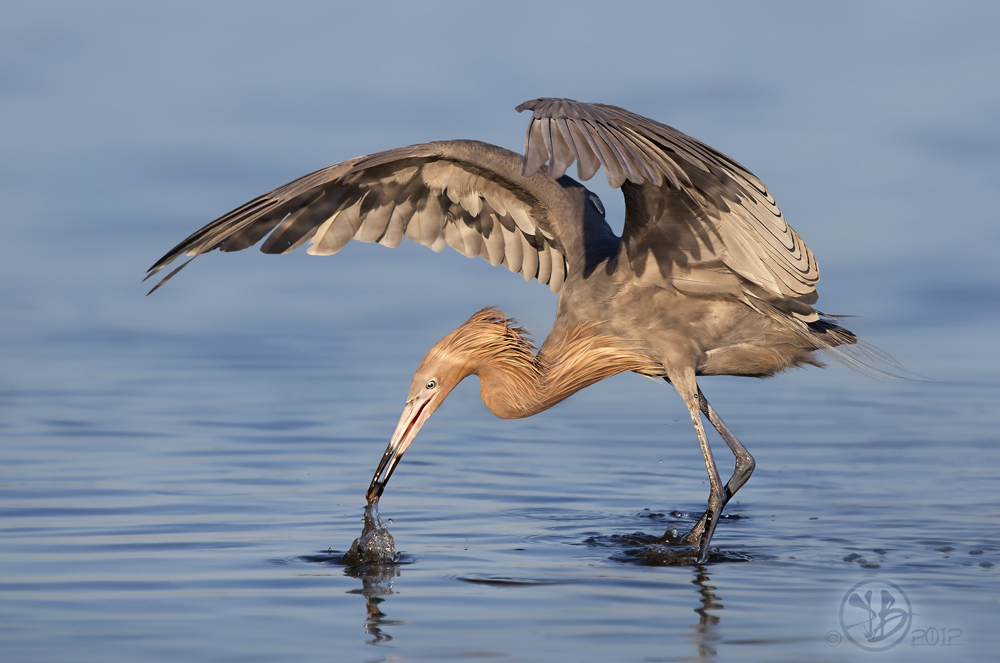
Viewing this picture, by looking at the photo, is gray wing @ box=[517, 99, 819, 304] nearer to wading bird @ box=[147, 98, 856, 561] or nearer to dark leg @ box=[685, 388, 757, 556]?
wading bird @ box=[147, 98, 856, 561]

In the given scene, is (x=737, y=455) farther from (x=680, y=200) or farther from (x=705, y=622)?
(x=705, y=622)

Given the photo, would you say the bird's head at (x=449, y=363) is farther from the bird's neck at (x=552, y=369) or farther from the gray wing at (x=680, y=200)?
the gray wing at (x=680, y=200)

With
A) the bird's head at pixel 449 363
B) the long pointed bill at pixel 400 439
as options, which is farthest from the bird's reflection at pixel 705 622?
the bird's head at pixel 449 363

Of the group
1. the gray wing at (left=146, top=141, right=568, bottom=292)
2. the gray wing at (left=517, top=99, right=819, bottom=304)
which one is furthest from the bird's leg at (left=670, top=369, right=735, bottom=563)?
the gray wing at (left=146, top=141, right=568, bottom=292)

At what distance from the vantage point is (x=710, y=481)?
24.6ft

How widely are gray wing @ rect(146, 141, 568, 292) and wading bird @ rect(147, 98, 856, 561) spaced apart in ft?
0.04

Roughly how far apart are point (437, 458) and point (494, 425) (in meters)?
2.12

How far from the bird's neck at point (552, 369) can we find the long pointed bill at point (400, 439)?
20.0 inches

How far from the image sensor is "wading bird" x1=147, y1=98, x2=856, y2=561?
22.6 ft

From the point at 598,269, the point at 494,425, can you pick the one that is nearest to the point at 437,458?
the point at 494,425

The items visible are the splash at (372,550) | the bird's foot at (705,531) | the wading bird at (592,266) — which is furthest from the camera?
the bird's foot at (705,531)

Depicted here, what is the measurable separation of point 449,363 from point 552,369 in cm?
67
